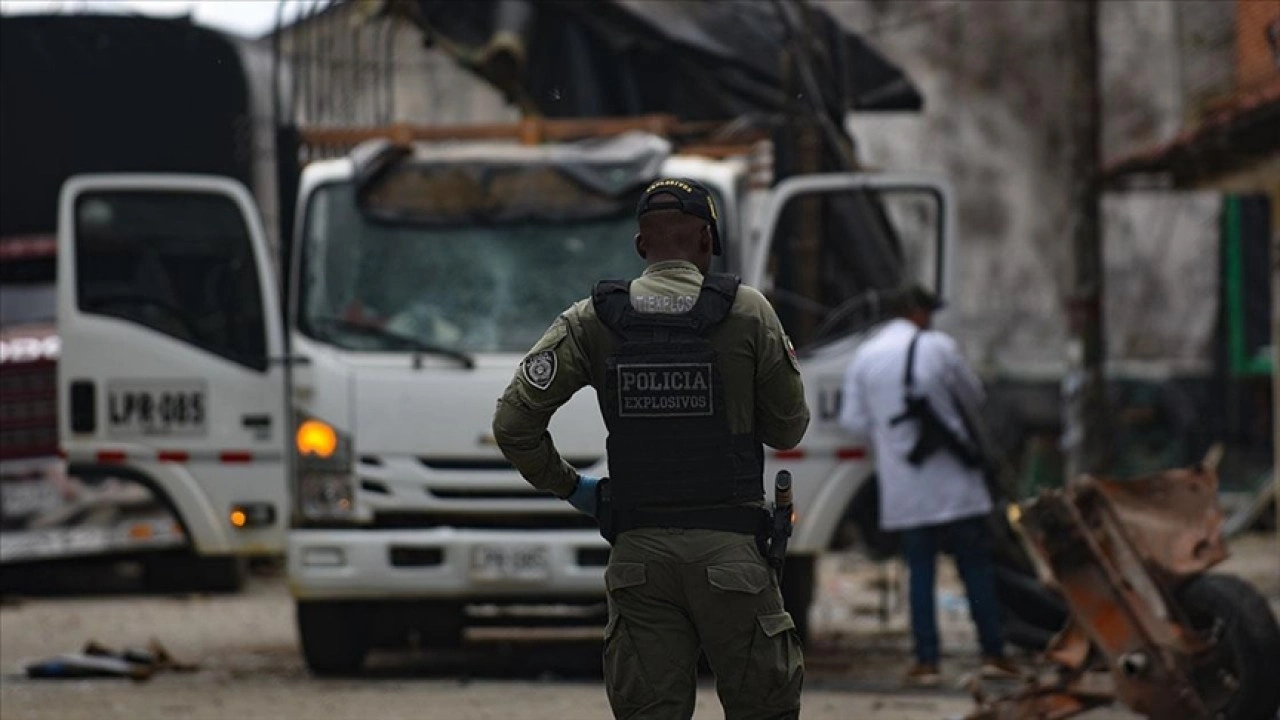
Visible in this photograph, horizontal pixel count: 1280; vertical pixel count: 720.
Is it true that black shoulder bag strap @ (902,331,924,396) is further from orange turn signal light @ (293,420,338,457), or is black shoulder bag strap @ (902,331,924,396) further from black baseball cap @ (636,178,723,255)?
black baseball cap @ (636,178,723,255)

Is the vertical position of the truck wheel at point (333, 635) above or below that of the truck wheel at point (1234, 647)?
below

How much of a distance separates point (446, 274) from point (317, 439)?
3.08 feet

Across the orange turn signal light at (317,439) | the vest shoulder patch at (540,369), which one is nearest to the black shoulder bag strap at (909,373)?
the orange turn signal light at (317,439)

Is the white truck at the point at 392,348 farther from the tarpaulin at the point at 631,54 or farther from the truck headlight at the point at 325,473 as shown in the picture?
the tarpaulin at the point at 631,54

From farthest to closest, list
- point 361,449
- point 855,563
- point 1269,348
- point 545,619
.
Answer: point 1269,348 < point 855,563 < point 545,619 < point 361,449

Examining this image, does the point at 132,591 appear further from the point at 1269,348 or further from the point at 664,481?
the point at 1269,348

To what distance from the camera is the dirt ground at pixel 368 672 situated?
955cm

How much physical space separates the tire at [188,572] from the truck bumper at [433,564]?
5.75 m


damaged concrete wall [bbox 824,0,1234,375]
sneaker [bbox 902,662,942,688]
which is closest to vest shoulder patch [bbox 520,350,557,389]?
sneaker [bbox 902,662,942,688]

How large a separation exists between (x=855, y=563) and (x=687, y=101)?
6.98m

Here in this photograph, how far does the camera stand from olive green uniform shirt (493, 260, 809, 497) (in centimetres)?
568

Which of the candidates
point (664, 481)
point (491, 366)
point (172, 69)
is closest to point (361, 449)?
point (491, 366)

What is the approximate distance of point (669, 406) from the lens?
5.66 m

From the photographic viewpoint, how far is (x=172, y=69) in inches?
635
